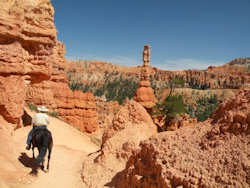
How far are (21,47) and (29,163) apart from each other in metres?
4.53

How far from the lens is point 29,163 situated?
18.6 ft

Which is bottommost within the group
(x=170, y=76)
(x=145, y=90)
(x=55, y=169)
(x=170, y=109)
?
(x=170, y=109)

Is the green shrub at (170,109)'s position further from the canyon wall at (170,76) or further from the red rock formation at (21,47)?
the canyon wall at (170,76)

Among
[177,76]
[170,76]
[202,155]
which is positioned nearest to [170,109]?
[202,155]

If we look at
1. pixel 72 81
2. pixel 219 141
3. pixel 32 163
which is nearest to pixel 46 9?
pixel 32 163

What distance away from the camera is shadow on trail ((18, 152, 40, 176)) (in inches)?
207

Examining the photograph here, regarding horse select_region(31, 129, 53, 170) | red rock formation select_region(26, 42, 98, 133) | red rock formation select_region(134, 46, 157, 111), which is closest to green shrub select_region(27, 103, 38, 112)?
red rock formation select_region(26, 42, 98, 133)

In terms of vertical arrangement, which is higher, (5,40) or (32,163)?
(5,40)

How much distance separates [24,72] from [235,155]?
7562 millimetres

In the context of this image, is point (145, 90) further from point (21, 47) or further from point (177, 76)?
point (177, 76)

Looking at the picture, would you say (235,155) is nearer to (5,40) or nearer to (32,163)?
(32,163)

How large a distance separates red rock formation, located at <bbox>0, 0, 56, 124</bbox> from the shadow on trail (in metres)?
2.39

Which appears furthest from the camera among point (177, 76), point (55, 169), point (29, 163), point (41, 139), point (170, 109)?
point (177, 76)

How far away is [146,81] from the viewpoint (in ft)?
69.9
